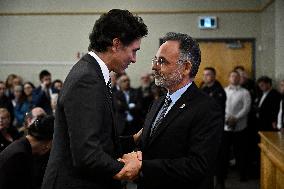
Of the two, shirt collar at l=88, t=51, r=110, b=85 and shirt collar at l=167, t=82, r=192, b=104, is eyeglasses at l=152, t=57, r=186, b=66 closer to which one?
shirt collar at l=167, t=82, r=192, b=104

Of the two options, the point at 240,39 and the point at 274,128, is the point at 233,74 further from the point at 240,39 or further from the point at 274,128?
the point at 240,39

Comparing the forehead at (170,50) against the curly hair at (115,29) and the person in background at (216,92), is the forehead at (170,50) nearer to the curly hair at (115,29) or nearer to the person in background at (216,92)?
the curly hair at (115,29)

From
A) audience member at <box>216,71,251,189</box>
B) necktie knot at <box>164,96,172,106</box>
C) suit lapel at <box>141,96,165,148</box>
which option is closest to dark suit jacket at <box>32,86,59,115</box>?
audience member at <box>216,71,251,189</box>

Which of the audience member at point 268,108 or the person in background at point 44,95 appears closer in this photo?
the audience member at point 268,108

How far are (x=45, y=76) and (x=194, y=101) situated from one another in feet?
15.8

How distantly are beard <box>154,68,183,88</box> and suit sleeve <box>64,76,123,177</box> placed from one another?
1.39 ft

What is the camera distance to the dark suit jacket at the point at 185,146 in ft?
5.37

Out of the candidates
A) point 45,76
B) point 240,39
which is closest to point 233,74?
point 240,39

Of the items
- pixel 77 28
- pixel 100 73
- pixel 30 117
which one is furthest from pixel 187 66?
pixel 77 28

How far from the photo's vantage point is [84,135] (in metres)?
1.42

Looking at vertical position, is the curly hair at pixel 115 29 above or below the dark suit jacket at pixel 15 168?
above

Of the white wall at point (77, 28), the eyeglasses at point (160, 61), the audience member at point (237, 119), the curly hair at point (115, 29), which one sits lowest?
the audience member at point (237, 119)

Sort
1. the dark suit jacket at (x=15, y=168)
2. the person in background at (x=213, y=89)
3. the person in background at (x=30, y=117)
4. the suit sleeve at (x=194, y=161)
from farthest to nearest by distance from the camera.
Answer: the person in background at (x=213, y=89), the person in background at (x=30, y=117), the dark suit jacket at (x=15, y=168), the suit sleeve at (x=194, y=161)

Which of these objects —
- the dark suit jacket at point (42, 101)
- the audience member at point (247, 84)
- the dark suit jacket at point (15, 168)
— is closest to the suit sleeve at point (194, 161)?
the dark suit jacket at point (15, 168)
